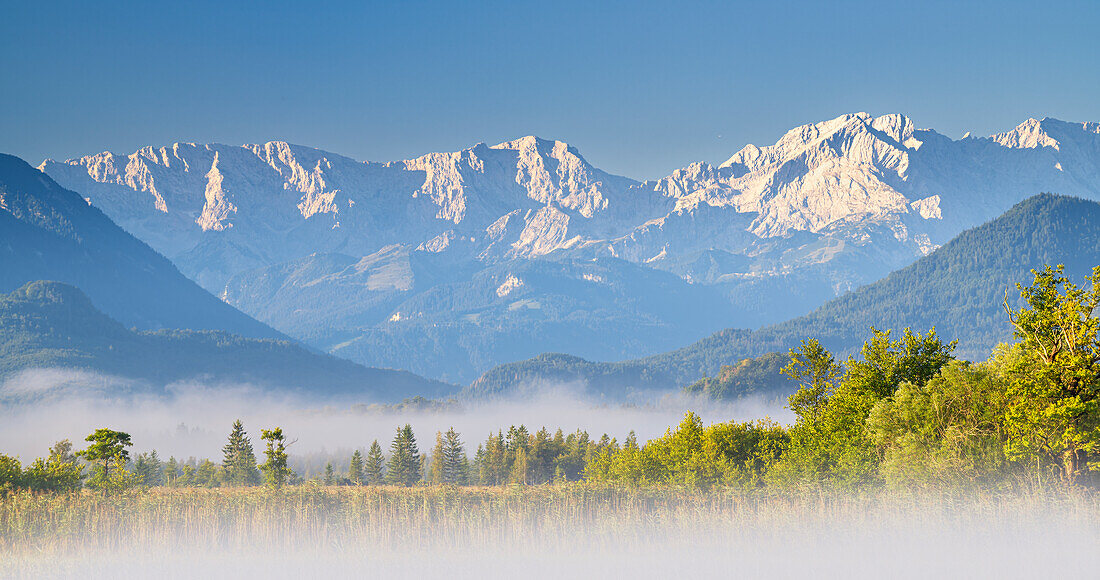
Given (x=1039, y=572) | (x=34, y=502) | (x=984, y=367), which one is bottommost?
(x=1039, y=572)

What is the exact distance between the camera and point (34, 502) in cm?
3403

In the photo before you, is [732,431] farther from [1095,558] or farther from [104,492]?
[104,492]

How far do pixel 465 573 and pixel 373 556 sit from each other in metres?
3.42

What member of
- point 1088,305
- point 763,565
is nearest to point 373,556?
point 763,565

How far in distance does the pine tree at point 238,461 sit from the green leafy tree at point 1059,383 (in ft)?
Answer: 465

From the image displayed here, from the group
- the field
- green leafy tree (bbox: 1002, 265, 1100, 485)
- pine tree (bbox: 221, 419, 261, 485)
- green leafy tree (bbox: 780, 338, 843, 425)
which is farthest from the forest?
pine tree (bbox: 221, 419, 261, 485)

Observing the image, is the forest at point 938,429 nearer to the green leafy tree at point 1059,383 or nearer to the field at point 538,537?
the green leafy tree at point 1059,383

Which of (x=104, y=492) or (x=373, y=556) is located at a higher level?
(x=104, y=492)

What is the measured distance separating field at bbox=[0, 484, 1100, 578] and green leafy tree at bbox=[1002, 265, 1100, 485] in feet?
8.28

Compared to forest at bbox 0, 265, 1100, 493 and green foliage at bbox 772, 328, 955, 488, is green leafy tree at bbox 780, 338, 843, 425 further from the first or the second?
forest at bbox 0, 265, 1100, 493

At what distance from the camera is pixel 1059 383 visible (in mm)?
33875

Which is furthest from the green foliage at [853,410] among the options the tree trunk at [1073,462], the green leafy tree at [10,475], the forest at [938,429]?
the green leafy tree at [10,475]

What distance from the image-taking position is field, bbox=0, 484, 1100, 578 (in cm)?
2827

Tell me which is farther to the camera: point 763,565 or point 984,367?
point 984,367
